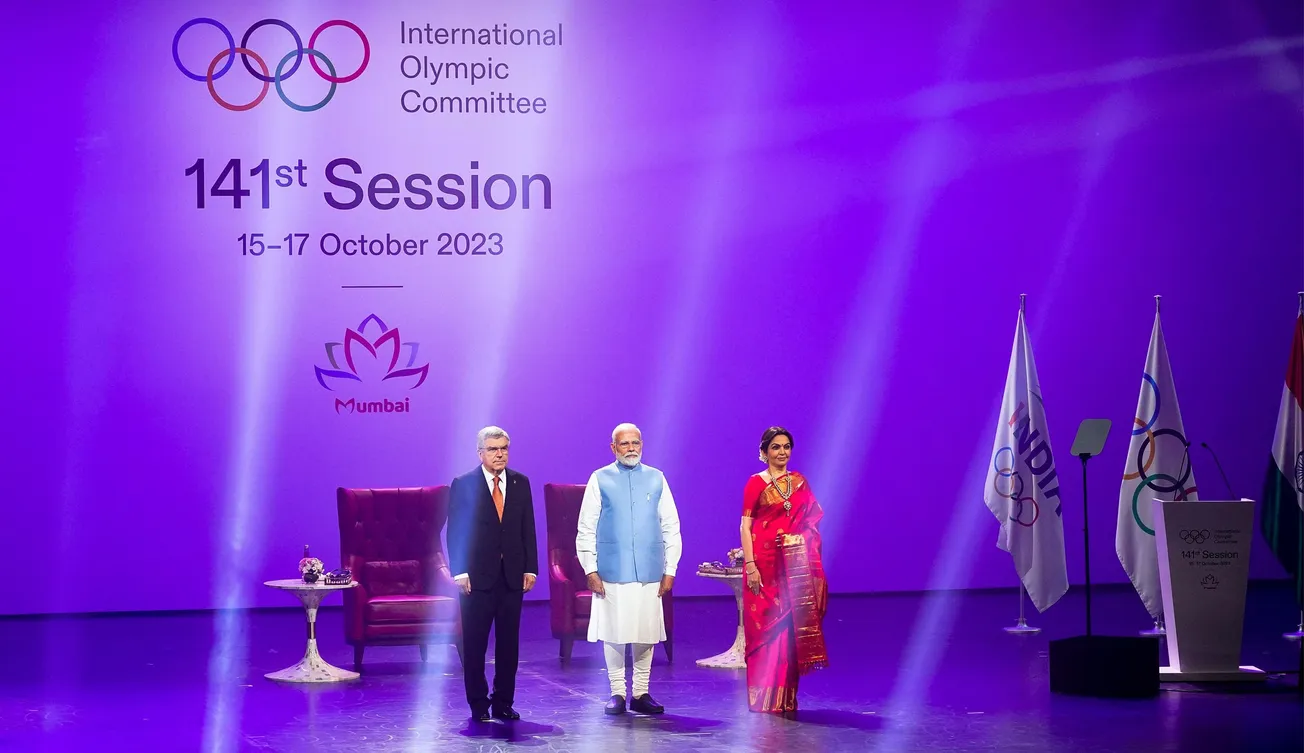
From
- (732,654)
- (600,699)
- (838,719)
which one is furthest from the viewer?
(732,654)

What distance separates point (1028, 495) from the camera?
1070 cm

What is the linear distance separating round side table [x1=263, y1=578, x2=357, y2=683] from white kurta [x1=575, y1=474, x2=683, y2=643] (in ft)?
6.14

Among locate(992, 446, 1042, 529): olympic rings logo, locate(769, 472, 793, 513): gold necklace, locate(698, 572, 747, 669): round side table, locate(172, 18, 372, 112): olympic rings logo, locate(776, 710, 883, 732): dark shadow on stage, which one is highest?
locate(172, 18, 372, 112): olympic rings logo

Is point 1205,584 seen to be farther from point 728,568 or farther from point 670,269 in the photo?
point 670,269

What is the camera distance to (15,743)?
6887 mm

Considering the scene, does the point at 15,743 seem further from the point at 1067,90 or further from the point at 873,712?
the point at 1067,90

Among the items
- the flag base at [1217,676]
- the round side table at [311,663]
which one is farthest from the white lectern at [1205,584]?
the round side table at [311,663]

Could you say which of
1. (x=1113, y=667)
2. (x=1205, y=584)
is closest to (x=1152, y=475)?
(x=1205, y=584)

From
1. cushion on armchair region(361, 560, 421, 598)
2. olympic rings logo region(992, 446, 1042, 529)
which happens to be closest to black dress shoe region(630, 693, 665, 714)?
cushion on armchair region(361, 560, 421, 598)

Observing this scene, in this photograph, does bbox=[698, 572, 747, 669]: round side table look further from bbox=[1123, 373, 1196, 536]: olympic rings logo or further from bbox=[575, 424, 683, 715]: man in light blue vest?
bbox=[1123, 373, 1196, 536]: olympic rings logo

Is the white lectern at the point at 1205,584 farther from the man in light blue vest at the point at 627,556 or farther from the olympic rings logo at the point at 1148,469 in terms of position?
the man in light blue vest at the point at 627,556

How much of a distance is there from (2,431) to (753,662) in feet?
22.3

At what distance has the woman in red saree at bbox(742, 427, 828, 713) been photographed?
24.8 ft

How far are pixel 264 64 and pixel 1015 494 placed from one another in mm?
6572
